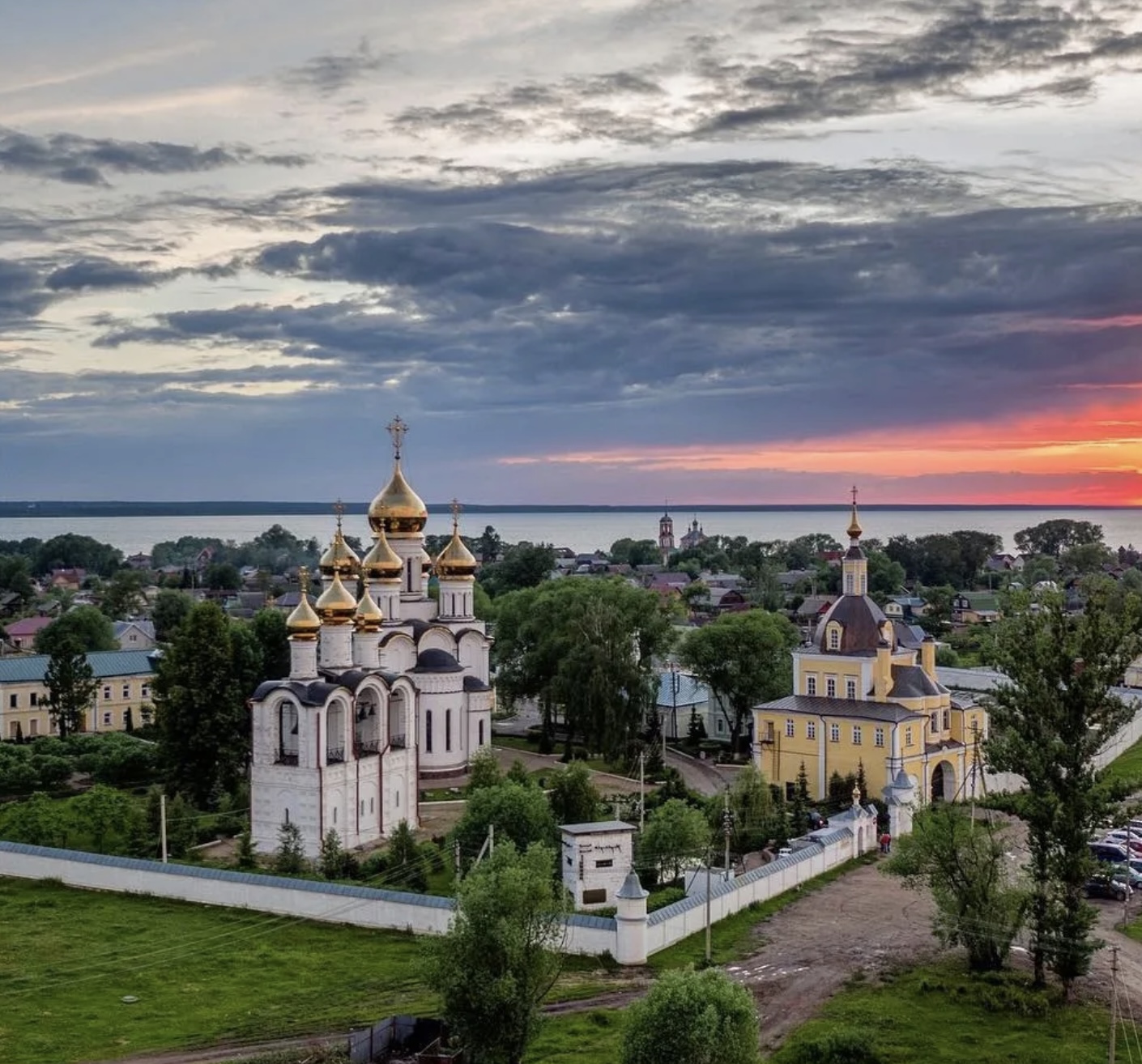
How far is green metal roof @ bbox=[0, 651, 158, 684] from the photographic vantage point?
44594mm

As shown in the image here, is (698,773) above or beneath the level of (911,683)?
beneath

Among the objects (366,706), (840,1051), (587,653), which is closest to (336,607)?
(366,706)

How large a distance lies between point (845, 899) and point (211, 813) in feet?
48.7

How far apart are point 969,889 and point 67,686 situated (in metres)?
30.8

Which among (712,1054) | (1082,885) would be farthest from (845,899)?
(712,1054)

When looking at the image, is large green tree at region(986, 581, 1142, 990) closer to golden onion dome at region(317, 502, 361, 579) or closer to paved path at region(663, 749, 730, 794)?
paved path at region(663, 749, 730, 794)

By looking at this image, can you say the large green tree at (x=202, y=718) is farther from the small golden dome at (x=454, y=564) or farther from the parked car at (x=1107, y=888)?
the parked car at (x=1107, y=888)

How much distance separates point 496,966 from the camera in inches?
656

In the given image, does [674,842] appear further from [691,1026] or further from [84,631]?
[84,631]

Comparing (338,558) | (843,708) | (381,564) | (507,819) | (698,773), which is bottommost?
(698,773)

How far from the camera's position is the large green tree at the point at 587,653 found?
38906mm

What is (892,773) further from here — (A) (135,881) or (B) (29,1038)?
(B) (29,1038)

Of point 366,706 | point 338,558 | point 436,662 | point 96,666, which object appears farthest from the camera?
point 96,666

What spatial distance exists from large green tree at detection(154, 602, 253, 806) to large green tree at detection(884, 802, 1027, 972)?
18156 millimetres
